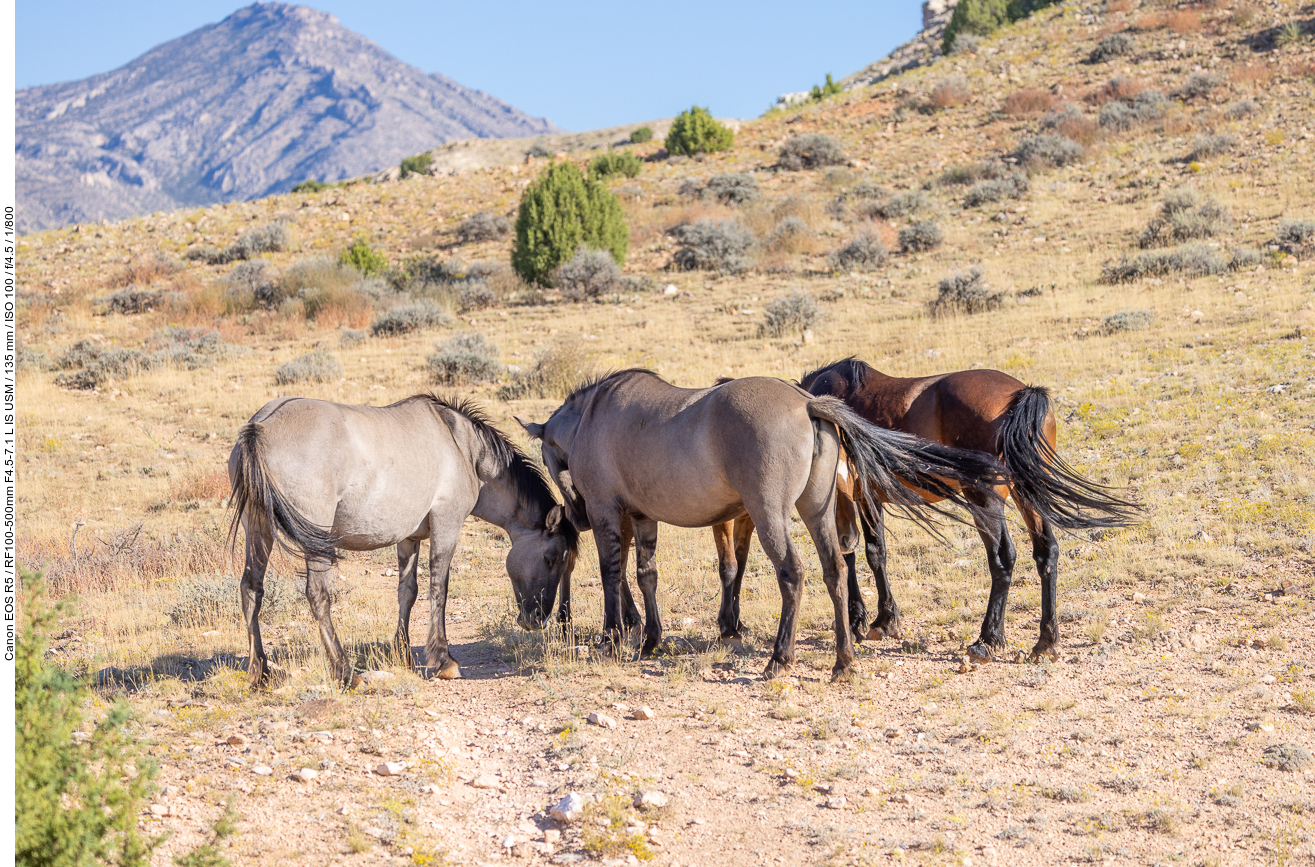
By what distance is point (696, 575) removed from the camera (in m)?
9.38

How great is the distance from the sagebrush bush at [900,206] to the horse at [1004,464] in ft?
63.6

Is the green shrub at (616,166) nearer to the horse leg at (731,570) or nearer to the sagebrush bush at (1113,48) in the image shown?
the sagebrush bush at (1113,48)

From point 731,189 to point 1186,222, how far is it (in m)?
12.9

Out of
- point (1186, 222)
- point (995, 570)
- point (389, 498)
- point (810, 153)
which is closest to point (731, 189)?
point (810, 153)

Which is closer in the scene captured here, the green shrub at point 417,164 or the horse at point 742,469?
the horse at point 742,469

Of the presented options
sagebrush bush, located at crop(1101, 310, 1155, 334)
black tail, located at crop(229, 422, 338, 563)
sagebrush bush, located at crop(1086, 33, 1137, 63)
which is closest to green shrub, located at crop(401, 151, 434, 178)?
sagebrush bush, located at crop(1086, 33, 1137, 63)

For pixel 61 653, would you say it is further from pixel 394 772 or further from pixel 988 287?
pixel 988 287

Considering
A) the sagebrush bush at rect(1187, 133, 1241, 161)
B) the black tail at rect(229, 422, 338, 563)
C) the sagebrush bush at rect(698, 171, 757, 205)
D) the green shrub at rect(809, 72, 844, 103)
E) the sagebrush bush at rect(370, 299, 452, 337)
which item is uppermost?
the green shrub at rect(809, 72, 844, 103)

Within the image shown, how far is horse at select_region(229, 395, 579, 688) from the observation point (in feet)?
19.5

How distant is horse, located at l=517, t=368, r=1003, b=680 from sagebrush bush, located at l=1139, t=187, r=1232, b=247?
16305 millimetres

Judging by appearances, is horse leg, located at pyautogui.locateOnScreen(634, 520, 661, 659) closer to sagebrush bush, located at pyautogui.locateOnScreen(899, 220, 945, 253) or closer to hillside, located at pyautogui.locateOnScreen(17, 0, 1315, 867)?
hillside, located at pyautogui.locateOnScreen(17, 0, 1315, 867)

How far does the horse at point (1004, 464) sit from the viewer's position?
6.66 metres

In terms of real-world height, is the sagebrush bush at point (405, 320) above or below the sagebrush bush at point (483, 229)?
below

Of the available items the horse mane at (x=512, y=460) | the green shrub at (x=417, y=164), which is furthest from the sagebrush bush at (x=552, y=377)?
the green shrub at (x=417, y=164)
